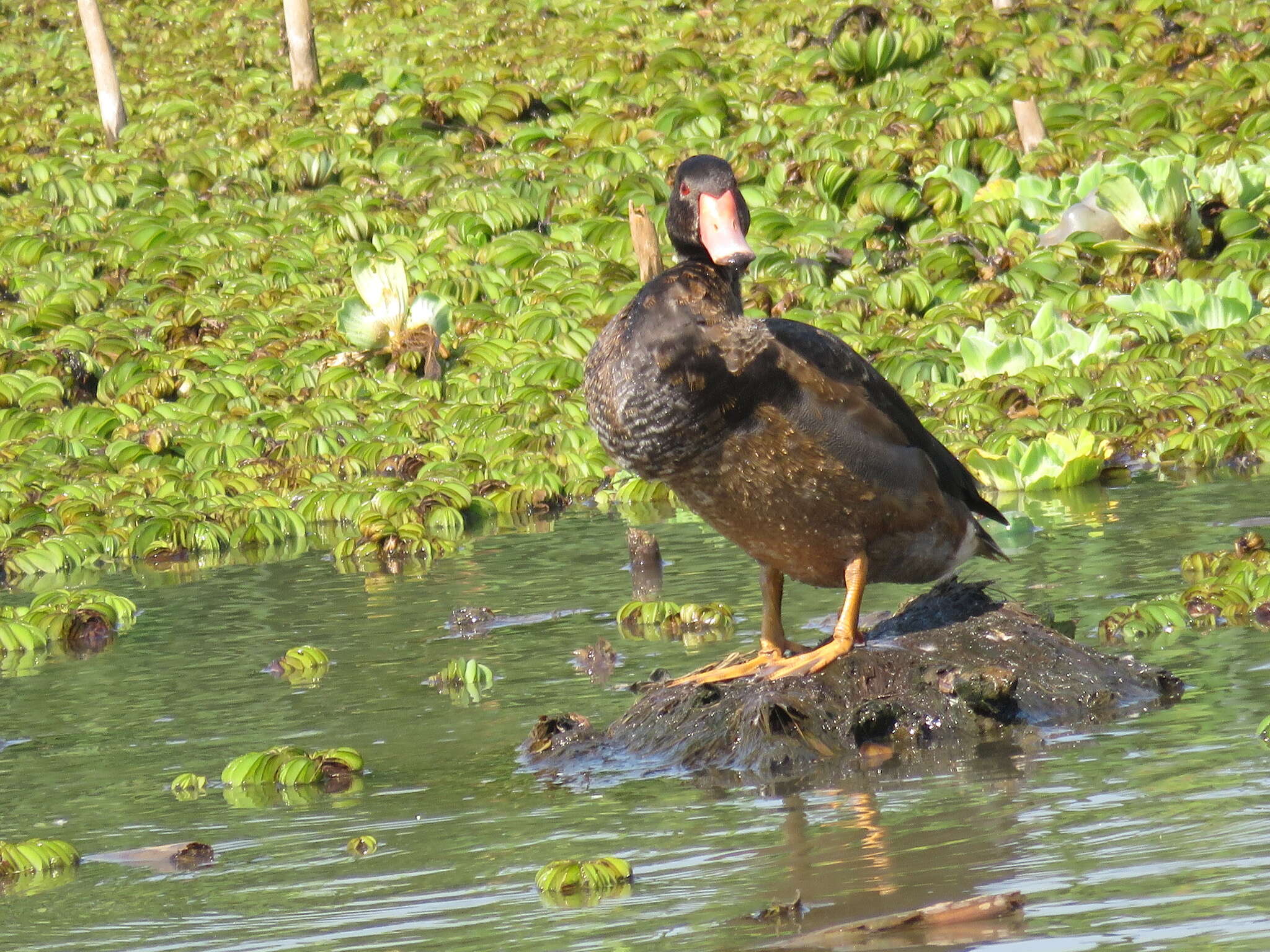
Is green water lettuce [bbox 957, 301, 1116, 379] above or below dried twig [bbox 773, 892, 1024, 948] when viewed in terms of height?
above

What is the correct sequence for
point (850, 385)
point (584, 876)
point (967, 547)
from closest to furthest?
point (584, 876) → point (850, 385) → point (967, 547)

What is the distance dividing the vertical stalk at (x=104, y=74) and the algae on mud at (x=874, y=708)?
1394cm

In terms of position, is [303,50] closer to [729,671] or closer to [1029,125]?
[1029,125]

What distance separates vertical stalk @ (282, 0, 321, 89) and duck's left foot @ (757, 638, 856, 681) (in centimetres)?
1415

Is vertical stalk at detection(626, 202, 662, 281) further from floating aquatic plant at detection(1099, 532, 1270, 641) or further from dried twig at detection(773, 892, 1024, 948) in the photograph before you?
dried twig at detection(773, 892, 1024, 948)

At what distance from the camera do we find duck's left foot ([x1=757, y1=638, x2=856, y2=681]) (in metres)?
5.27

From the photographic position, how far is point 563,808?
4.79 metres

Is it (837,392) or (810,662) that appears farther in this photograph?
(837,392)

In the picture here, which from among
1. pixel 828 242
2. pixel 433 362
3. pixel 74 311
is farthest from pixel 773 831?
pixel 74 311

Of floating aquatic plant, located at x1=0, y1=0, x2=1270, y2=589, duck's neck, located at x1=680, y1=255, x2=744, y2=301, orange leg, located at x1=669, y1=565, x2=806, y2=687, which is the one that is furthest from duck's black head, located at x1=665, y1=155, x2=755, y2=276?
floating aquatic plant, located at x1=0, y1=0, x2=1270, y2=589

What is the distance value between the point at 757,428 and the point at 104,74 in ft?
47.3

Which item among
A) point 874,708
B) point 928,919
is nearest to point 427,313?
point 874,708

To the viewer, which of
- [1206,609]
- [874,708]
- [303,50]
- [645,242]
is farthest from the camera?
[303,50]

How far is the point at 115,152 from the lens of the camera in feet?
55.9
